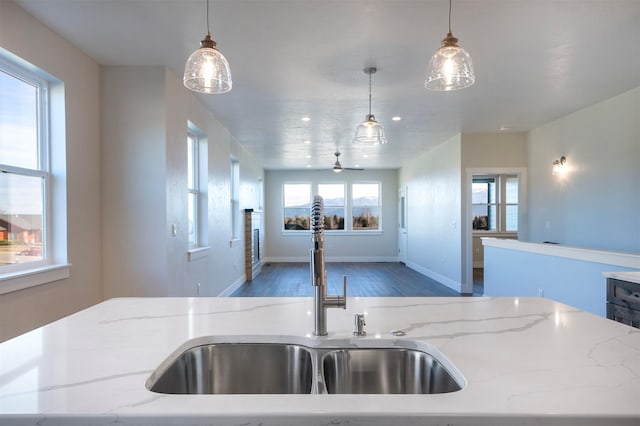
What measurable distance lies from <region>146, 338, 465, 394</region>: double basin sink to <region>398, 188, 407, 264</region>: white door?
347 inches

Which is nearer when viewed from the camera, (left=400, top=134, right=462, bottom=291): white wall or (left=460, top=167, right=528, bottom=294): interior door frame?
(left=460, top=167, right=528, bottom=294): interior door frame

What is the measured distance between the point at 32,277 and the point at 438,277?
20.9ft

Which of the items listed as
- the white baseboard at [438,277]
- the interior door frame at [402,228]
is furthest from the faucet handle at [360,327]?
the interior door frame at [402,228]

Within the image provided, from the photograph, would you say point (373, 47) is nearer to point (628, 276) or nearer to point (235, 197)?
point (628, 276)

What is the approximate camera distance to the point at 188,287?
393 cm

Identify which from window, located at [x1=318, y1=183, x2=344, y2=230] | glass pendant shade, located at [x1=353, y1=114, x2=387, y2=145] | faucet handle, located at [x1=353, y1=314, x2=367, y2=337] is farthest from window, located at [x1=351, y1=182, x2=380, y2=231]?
faucet handle, located at [x1=353, y1=314, x2=367, y2=337]

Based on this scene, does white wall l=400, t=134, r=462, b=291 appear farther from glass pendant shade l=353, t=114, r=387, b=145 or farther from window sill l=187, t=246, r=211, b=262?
window sill l=187, t=246, r=211, b=262

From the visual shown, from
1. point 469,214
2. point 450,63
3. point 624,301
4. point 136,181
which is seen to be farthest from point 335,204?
point 450,63

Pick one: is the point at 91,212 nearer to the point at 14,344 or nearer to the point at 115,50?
the point at 115,50

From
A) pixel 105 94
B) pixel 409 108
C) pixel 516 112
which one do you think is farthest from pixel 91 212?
pixel 516 112

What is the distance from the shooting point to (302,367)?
1.12 metres

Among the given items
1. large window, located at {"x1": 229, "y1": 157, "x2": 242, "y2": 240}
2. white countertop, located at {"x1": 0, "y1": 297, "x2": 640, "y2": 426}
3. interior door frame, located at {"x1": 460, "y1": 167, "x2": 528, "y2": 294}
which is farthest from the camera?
large window, located at {"x1": 229, "y1": 157, "x2": 242, "y2": 240}

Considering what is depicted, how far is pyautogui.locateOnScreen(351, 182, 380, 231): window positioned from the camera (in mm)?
10680

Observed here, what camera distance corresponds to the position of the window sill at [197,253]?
157 inches
